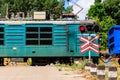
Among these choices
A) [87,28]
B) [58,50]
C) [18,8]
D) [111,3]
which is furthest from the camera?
[18,8]

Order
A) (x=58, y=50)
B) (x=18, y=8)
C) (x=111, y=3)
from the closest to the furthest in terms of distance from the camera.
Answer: (x=58, y=50)
(x=111, y=3)
(x=18, y=8)

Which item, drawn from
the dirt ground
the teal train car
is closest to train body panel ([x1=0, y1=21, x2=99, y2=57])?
the teal train car

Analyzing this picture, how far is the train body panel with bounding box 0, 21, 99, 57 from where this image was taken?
1401 inches

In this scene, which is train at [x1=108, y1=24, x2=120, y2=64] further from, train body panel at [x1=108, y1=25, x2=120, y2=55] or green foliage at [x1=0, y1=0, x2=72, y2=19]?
green foliage at [x1=0, y1=0, x2=72, y2=19]

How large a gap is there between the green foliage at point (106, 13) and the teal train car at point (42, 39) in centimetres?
4077

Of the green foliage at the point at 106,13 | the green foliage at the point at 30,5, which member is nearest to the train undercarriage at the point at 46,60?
the green foliage at the point at 106,13

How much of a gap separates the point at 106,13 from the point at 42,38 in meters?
46.1

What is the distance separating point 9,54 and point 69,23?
439 cm

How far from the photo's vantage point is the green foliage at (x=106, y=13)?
78312 millimetres

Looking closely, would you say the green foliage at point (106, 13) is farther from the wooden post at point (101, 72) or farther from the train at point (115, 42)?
the wooden post at point (101, 72)

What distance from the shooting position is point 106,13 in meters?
81.2

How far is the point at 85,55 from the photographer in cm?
3559

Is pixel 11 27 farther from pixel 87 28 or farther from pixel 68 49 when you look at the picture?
pixel 87 28

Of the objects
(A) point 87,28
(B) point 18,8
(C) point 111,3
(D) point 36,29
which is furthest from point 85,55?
(B) point 18,8
